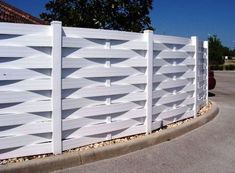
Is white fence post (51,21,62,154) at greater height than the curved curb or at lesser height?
greater

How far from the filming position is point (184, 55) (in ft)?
29.1

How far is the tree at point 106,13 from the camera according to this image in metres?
11.7

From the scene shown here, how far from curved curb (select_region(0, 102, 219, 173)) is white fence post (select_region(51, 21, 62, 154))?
0.21 m

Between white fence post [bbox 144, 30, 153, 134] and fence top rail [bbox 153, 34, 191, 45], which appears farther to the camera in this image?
fence top rail [bbox 153, 34, 191, 45]

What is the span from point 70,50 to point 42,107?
2.85 feet

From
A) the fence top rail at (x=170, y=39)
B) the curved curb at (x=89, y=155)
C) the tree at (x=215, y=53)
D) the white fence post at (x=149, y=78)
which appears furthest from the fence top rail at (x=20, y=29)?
the tree at (x=215, y=53)

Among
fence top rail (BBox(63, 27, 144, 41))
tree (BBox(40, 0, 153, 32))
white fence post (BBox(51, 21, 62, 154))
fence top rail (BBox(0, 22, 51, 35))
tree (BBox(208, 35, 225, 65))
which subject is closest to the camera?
fence top rail (BBox(0, 22, 51, 35))

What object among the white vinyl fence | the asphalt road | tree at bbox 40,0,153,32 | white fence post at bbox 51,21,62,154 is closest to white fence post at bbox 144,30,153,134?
the white vinyl fence

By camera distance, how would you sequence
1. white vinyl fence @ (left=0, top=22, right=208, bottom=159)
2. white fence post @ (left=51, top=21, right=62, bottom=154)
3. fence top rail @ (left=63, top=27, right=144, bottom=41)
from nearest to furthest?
white vinyl fence @ (left=0, top=22, right=208, bottom=159) < white fence post @ (left=51, top=21, right=62, bottom=154) < fence top rail @ (left=63, top=27, right=144, bottom=41)

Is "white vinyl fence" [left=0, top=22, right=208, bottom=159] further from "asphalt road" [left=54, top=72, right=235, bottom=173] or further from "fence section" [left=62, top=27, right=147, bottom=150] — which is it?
"asphalt road" [left=54, top=72, right=235, bottom=173]

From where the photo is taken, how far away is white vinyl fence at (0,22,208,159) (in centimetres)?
540

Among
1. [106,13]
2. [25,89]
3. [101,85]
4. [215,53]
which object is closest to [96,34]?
[101,85]

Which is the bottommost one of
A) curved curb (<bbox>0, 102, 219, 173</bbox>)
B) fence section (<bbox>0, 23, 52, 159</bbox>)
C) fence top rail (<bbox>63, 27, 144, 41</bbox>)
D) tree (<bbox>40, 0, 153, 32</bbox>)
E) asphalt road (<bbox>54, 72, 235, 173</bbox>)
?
asphalt road (<bbox>54, 72, 235, 173</bbox>)

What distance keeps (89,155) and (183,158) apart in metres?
1.42
